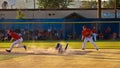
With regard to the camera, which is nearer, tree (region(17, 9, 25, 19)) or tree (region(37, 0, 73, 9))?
tree (region(17, 9, 25, 19))

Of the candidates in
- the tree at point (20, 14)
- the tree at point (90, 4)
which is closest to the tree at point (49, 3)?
the tree at point (90, 4)

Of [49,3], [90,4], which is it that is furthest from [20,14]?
[90,4]

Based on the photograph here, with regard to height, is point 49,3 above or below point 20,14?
above

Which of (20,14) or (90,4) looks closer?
(20,14)

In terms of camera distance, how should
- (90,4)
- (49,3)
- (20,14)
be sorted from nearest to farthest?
(20,14) < (49,3) < (90,4)

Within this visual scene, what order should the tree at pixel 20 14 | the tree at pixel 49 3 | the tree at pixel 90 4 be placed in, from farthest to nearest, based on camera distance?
the tree at pixel 90 4
the tree at pixel 49 3
the tree at pixel 20 14

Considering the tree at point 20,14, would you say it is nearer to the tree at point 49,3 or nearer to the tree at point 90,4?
the tree at point 49,3

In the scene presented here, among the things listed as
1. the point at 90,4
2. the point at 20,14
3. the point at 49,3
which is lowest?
the point at 20,14

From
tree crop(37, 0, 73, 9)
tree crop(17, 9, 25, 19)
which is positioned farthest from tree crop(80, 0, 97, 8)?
tree crop(17, 9, 25, 19)

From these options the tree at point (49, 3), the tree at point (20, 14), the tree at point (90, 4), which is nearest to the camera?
the tree at point (20, 14)

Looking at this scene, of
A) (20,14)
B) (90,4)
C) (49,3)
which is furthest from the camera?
(90,4)

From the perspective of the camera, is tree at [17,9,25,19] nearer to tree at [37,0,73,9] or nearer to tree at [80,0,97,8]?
tree at [37,0,73,9]

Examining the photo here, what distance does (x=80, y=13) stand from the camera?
182ft

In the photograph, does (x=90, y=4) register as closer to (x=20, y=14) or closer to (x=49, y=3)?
(x=49, y=3)
